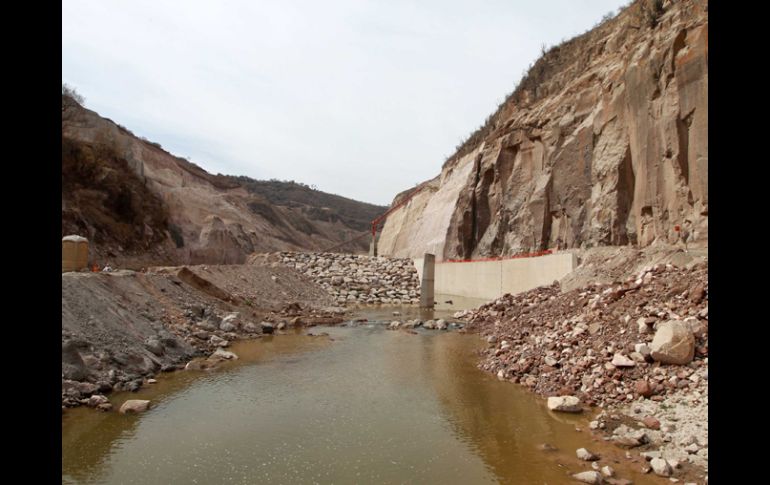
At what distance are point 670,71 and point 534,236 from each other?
8.97 meters

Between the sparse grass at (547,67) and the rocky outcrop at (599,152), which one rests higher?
the sparse grass at (547,67)

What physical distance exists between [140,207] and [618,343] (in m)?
25.3

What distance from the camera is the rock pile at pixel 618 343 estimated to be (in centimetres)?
654

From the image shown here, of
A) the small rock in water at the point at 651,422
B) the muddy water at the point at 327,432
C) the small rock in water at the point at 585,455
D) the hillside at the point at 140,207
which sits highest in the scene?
the hillside at the point at 140,207

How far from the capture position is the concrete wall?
16000mm

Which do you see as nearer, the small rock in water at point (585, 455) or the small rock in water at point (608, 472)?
the small rock in water at point (608, 472)

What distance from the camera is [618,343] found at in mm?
7535

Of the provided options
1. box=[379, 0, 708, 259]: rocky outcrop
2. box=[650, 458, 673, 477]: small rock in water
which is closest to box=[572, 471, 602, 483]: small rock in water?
box=[650, 458, 673, 477]: small rock in water

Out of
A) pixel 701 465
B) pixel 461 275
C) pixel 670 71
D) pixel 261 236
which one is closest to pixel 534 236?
pixel 461 275

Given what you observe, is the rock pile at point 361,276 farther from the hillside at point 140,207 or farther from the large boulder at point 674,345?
the large boulder at point 674,345

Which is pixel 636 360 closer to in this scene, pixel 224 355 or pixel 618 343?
pixel 618 343

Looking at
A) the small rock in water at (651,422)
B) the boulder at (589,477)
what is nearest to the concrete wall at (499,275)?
the small rock in water at (651,422)

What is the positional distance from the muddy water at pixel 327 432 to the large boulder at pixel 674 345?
1528 mm
